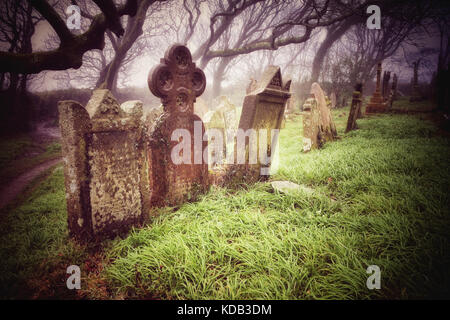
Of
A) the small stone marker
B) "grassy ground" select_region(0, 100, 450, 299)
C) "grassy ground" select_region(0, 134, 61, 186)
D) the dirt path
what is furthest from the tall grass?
"grassy ground" select_region(0, 134, 61, 186)

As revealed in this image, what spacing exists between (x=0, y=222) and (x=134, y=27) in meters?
9.62

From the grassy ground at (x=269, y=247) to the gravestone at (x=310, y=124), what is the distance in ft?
6.46

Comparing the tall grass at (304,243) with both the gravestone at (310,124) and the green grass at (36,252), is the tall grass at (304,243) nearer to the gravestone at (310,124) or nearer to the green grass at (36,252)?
the green grass at (36,252)

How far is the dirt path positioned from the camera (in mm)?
4137

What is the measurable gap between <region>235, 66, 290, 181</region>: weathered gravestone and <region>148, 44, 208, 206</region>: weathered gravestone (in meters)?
0.78

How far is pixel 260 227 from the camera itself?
7.13 feet

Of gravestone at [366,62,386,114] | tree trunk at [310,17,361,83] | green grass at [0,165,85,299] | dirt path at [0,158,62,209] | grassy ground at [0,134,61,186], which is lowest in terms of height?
green grass at [0,165,85,299]

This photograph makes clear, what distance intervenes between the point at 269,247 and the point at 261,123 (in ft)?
7.16

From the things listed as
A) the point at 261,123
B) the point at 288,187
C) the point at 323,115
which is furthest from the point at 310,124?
the point at 288,187

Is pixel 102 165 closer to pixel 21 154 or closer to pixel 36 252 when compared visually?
pixel 36 252

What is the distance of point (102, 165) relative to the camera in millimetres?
2135

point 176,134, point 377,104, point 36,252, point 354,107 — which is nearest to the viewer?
point 36,252

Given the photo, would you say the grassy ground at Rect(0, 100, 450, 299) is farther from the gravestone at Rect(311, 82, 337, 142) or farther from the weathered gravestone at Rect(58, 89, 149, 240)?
the gravestone at Rect(311, 82, 337, 142)
